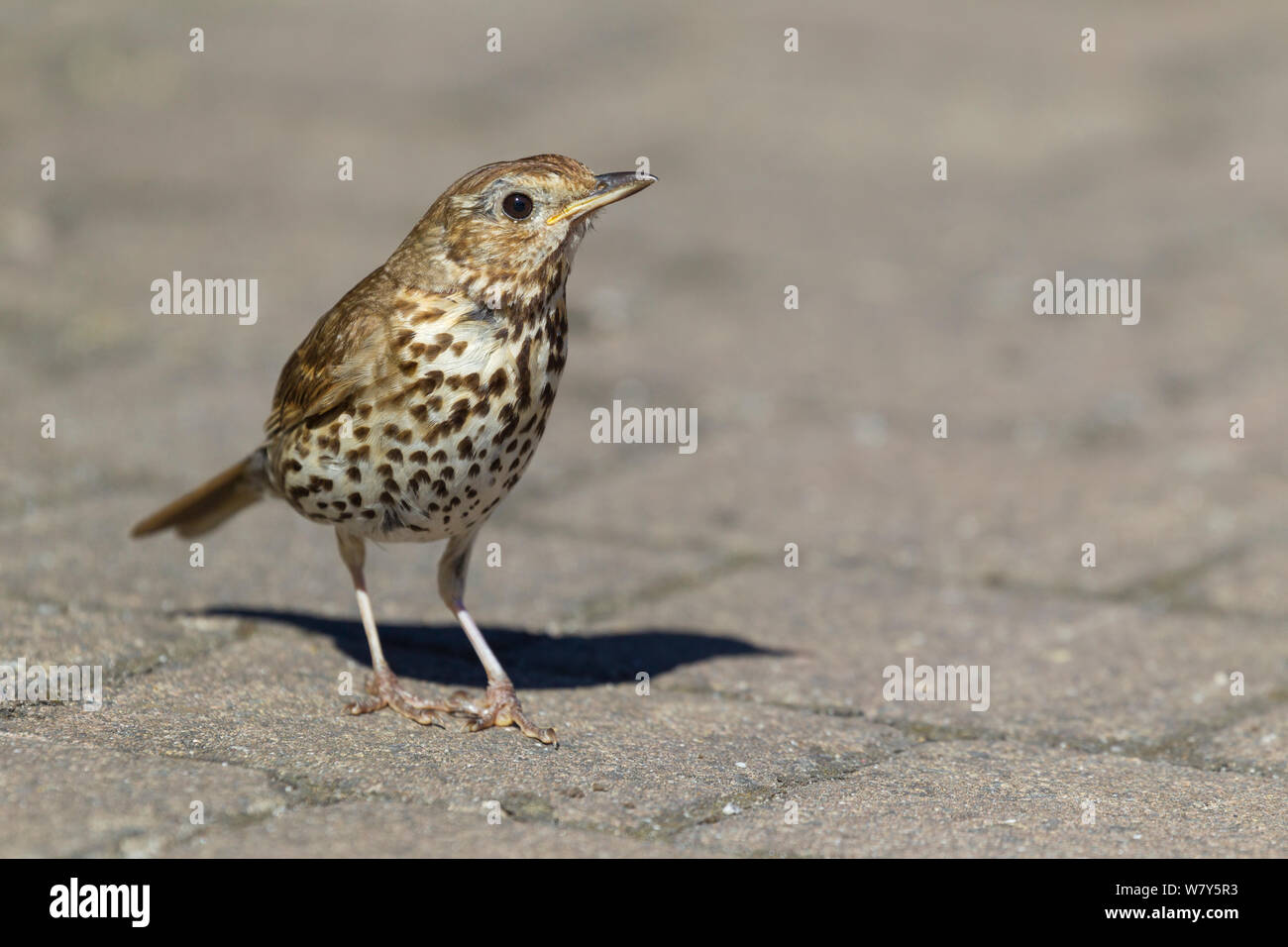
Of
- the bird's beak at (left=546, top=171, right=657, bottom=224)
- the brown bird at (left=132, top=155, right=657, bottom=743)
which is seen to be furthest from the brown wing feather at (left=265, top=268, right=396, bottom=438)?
the bird's beak at (left=546, top=171, right=657, bottom=224)

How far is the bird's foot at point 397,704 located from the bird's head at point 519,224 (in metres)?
1.00

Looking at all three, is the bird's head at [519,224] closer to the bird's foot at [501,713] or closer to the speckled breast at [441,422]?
the speckled breast at [441,422]

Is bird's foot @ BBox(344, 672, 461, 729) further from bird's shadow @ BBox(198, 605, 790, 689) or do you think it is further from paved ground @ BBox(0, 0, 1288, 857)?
bird's shadow @ BBox(198, 605, 790, 689)

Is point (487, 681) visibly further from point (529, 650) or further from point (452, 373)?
point (452, 373)

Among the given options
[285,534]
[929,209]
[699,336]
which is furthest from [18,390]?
[929,209]

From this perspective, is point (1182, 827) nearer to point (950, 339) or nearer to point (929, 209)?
point (950, 339)

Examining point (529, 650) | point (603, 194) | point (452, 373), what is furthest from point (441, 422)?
→ point (529, 650)

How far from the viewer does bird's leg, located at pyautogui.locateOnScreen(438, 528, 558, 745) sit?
4.45 meters

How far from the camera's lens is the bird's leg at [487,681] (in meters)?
4.45

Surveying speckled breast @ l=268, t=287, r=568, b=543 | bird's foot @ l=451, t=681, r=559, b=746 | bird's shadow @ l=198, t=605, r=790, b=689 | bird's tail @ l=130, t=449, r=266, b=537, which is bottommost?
bird's foot @ l=451, t=681, r=559, b=746

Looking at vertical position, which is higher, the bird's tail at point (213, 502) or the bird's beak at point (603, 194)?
the bird's beak at point (603, 194)

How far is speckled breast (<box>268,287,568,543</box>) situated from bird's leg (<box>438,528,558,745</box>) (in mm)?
345

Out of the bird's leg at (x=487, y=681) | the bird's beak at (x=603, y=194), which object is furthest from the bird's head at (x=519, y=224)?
the bird's leg at (x=487, y=681)

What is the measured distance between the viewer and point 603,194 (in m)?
4.38
